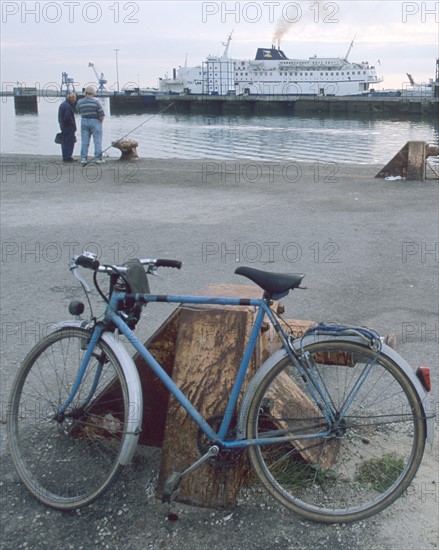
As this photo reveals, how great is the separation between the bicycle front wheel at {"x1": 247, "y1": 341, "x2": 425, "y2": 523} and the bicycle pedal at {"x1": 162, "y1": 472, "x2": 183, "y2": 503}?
1.18 feet

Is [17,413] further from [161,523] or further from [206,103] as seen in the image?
[206,103]

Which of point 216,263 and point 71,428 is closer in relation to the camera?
point 71,428

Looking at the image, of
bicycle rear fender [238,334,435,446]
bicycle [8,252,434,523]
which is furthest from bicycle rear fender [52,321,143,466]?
bicycle rear fender [238,334,435,446]

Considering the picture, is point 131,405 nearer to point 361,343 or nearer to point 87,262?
point 87,262

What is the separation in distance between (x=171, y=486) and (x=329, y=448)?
2.78ft

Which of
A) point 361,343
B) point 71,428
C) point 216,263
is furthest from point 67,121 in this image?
point 361,343

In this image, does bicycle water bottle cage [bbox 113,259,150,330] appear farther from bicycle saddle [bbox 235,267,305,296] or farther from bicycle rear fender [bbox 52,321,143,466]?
bicycle saddle [bbox 235,267,305,296]

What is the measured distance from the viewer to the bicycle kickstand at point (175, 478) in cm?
323

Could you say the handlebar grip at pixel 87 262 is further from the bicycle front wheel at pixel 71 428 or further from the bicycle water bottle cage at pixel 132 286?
the bicycle front wheel at pixel 71 428

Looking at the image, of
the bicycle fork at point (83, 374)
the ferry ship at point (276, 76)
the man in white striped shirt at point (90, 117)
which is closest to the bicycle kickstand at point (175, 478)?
the bicycle fork at point (83, 374)

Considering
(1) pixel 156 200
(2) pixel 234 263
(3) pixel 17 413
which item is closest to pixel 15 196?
(1) pixel 156 200

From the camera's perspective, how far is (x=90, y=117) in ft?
57.5

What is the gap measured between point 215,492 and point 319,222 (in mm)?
7674

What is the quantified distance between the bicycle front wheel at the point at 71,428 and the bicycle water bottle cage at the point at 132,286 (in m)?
0.18
